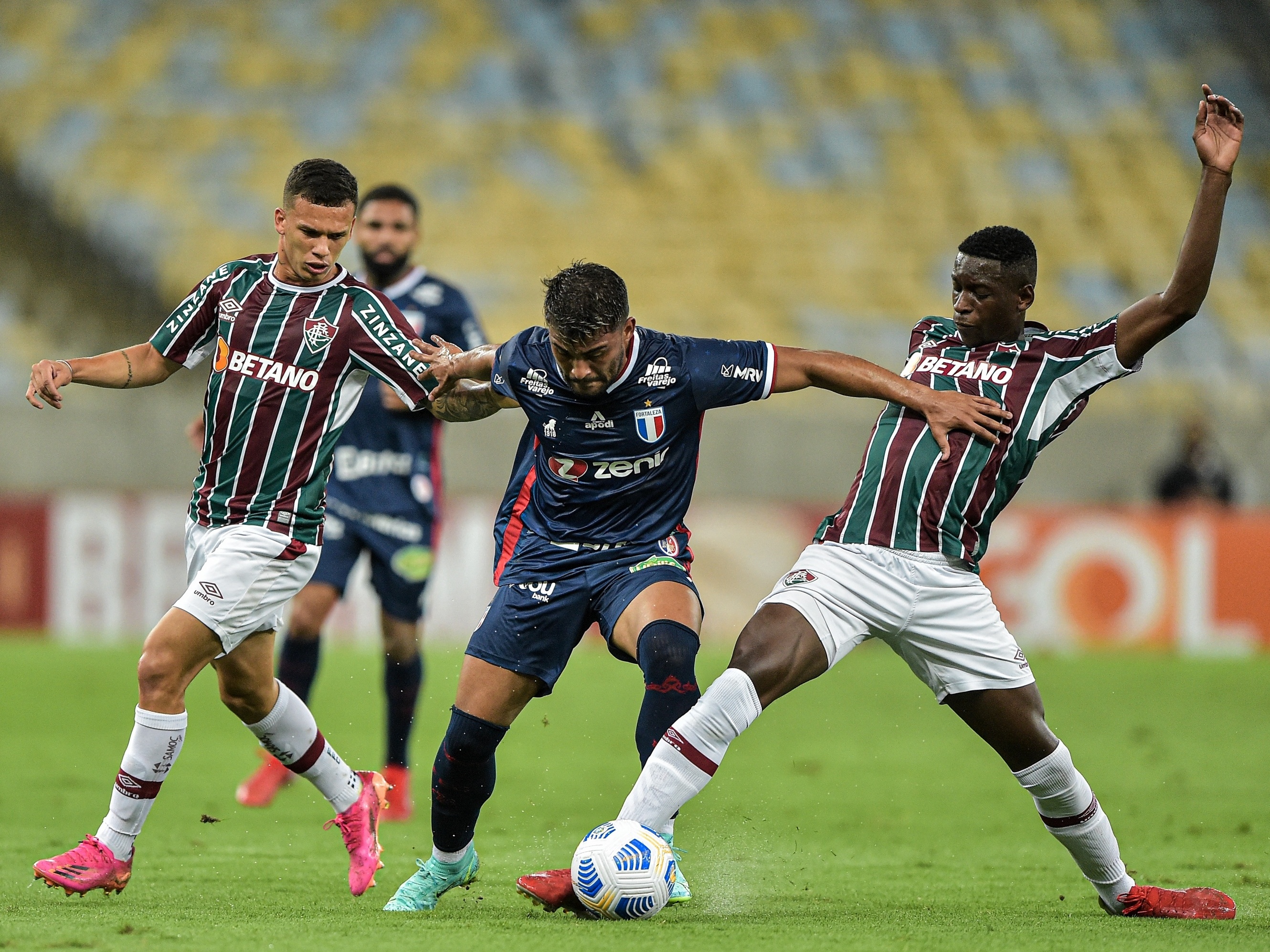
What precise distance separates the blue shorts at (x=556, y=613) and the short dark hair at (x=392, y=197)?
297 cm

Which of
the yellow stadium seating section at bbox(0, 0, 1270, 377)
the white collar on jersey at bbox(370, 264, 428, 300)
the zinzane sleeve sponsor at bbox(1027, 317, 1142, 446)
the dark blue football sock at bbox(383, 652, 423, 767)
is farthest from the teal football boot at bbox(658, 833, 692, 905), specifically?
the yellow stadium seating section at bbox(0, 0, 1270, 377)

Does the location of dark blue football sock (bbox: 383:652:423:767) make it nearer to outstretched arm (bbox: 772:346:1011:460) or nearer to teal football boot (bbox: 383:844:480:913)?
teal football boot (bbox: 383:844:480:913)

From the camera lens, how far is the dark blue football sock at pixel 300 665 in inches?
272

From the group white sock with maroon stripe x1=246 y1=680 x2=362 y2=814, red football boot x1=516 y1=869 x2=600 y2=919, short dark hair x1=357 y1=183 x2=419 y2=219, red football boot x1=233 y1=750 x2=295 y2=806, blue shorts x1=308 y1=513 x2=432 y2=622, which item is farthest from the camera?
short dark hair x1=357 y1=183 x2=419 y2=219

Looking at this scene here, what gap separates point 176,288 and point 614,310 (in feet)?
46.1

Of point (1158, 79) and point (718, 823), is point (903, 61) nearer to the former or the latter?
point (1158, 79)

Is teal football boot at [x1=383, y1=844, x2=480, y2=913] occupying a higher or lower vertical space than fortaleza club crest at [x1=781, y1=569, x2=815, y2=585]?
lower

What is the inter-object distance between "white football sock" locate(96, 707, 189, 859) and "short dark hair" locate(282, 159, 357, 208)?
166cm

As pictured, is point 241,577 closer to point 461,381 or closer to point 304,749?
point 304,749

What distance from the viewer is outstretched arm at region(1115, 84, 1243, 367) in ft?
15.1

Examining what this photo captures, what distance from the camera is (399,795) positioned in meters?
6.79

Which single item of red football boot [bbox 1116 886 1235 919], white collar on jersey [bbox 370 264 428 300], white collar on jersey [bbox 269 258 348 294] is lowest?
red football boot [bbox 1116 886 1235 919]

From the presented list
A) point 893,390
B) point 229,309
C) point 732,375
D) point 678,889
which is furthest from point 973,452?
point 229,309

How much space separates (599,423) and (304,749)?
5.05 feet
